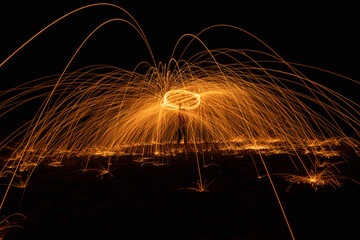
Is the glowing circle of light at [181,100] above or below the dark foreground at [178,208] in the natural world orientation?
above

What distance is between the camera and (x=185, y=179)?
591 cm

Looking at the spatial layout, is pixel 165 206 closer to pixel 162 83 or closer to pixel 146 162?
pixel 146 162

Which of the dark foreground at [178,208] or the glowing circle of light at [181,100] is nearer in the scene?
the dark foreground at [178,208]

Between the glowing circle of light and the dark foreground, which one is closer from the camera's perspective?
the dark foreground

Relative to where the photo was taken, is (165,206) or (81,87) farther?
(81,87)

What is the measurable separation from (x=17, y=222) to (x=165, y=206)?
2.38 metres

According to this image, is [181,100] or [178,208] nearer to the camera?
[178,208]

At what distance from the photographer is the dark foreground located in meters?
3.32

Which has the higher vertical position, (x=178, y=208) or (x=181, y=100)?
(x=181, y=100)

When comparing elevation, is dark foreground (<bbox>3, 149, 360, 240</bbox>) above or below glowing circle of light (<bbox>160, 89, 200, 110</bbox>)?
below

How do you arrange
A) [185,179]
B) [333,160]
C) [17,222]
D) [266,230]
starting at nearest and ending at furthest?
[266,230], [17,222], [185,179], [333,160]

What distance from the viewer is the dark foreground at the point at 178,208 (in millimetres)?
3320

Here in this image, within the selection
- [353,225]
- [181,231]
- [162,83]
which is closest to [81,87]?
[162,83]

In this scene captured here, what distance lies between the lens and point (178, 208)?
163 inches
